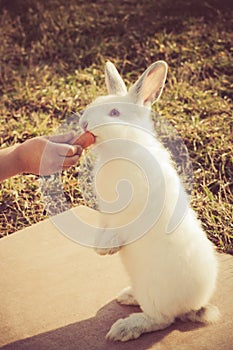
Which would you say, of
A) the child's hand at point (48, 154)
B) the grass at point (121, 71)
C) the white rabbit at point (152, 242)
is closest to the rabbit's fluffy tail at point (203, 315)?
the white rabbit at point (152, 242)

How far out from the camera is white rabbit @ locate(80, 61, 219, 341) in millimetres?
2303

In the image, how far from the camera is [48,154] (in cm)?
240

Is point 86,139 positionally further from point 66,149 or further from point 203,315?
point 203,315

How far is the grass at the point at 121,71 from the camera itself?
11.9 ft

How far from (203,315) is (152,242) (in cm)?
42

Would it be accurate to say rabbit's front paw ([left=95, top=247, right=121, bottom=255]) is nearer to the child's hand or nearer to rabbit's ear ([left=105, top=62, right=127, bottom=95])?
the child's hand

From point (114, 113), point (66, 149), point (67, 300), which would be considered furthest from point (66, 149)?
point (67, 300)

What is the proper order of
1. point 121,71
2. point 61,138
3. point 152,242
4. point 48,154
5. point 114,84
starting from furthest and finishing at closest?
1. point 121,71
2. point 114,84
3. point 61,138
4. point 48,154
5. point 152,242

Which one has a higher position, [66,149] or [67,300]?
[66,149]

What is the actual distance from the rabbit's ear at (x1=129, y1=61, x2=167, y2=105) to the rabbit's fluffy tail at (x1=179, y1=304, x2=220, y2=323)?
0.89 metres

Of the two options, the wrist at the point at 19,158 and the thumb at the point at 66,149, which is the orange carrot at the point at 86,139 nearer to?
the thumb at the point at 66,149

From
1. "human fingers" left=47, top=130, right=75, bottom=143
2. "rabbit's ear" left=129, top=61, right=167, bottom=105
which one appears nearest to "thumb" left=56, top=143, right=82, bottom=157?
"human fingers" left=47, top=130, right=75, bottom=143

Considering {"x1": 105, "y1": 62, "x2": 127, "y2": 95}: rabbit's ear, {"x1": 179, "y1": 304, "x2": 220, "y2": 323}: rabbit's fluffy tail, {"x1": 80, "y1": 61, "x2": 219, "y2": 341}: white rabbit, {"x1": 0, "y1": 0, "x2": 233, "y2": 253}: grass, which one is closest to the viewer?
{"x1": 80, "y1": 61, "x2": 219, "y2": 341}: white rabbit

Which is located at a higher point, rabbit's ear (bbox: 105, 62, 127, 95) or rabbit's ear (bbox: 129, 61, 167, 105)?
rabbit's ear (bbox: 129, 61, 167, 105)
